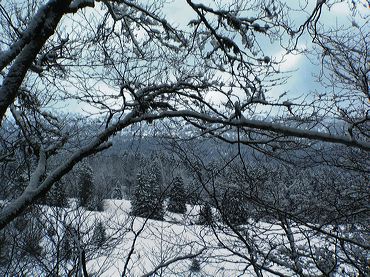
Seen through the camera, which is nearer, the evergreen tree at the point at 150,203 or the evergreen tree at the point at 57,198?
the evergreen tree at the point at 150,203

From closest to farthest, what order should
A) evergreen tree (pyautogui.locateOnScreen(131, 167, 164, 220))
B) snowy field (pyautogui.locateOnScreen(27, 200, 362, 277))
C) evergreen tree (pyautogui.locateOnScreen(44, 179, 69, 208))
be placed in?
snowy field (pyautogui.locateOnScreen(27, 200, 362, 277)), evergreen tree (pyautogui.locateOnScreen(131, 167, 164, 220)), evergreen tree (pyautogui.locateOnScreen(44, 179, 69, 208))

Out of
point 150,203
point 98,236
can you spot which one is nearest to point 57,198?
point 98,236

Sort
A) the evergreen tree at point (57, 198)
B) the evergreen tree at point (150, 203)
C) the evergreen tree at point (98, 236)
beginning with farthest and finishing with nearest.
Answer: the evergreen tree at point (98, 236), the evergreen tree at point (57, 198), the evergreen tree at point (150, 203)

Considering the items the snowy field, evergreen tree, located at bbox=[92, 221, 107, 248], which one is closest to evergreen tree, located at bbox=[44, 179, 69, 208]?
the snowy field

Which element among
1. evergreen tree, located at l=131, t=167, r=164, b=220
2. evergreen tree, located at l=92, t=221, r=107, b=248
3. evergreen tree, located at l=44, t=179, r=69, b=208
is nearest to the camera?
evergreen tree, located at l=131, t=167, r=164, b=220

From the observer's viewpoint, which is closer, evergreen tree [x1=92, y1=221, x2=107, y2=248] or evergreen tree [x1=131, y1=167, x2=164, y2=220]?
evergreen tree [x1=131, y1=167, x2=164, y2=220]

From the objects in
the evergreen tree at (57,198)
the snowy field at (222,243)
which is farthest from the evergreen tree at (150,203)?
the evergreen tree at (57,198)

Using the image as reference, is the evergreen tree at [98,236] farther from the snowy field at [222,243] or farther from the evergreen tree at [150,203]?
the evergreen tree at [150,203]

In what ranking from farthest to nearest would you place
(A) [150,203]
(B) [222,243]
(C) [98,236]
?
(C) [98,236], (A) [150,203], (B) [222,243]

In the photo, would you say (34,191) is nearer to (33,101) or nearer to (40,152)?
(40,152)

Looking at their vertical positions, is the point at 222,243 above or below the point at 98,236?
below

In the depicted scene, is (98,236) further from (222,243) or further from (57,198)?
(222,243)

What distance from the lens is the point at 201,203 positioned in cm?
315

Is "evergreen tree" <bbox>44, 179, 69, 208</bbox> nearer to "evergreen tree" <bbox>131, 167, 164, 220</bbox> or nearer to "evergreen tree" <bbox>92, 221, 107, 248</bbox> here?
"evergreen tree" <bbox>92, 221, 107, 248</bbox>
